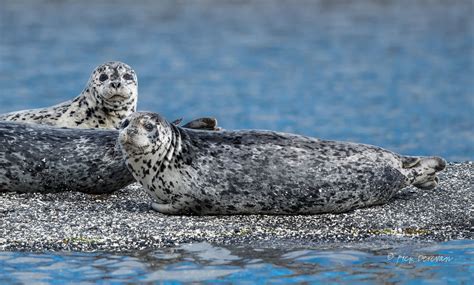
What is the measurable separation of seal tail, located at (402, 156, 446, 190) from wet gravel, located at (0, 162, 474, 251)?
0.42ft

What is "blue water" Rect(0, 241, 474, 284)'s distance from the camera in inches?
357

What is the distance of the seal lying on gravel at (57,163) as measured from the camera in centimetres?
1184

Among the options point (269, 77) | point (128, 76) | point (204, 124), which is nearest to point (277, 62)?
point (269, 77)

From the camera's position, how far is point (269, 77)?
2936 centimetres

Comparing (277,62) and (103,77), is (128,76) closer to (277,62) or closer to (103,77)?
(103,77)

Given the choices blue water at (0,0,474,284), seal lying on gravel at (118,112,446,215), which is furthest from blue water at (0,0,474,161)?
seal lying on gravel at (118,112,446,215)

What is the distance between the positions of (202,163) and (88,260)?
1.83m

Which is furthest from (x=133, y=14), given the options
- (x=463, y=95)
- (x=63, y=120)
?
(x=63, y=120)

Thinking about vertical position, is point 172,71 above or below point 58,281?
above

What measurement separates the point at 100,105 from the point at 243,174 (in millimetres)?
2930

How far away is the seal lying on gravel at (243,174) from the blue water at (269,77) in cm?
117

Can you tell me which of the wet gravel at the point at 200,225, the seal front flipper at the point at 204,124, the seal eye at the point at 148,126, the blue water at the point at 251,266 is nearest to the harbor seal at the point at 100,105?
the seal front flipper at the point at 204,124

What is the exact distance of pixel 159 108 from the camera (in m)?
23.6

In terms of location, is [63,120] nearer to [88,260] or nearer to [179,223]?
[179,223]
